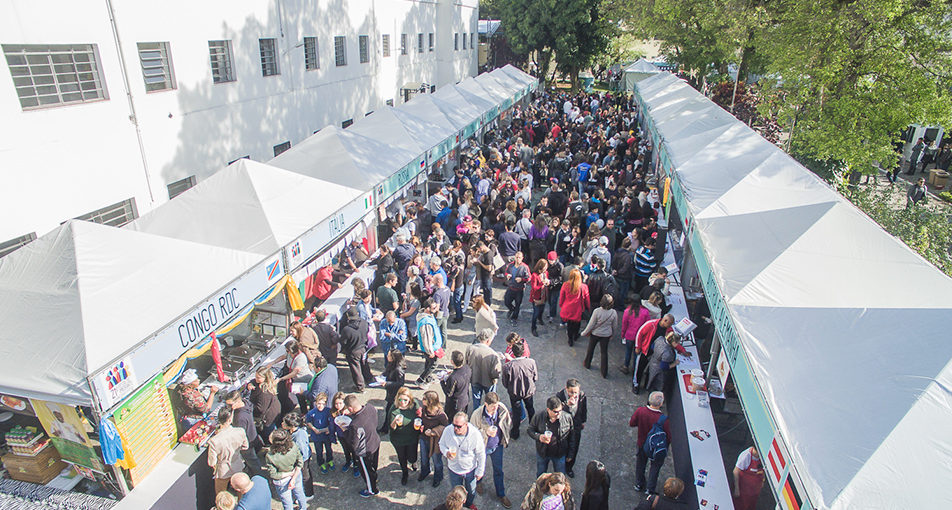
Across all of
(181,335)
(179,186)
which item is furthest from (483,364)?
(179,186)

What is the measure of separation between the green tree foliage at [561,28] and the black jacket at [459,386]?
31.6m

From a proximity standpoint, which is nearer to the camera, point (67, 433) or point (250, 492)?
point (250, 492)

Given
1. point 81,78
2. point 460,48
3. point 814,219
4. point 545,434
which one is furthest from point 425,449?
point 460,48

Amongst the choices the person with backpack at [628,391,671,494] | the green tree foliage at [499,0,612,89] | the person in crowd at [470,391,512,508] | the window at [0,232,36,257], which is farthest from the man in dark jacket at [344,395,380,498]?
the green tree foliage at [499,0,612,89]

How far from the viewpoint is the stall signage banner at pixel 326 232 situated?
767 cm

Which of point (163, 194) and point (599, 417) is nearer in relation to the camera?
point (599, 417)

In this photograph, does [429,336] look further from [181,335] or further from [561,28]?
[561,28]

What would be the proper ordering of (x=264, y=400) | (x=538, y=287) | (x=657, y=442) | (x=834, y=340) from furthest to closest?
1. (x=538, y=287)
2. (x=264, y=400)
3. (x=657, y=442)
4. (x=834, y=340)

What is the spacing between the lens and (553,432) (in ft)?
17.6

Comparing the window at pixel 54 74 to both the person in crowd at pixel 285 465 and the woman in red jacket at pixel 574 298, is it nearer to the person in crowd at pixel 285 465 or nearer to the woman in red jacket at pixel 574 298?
the person in crowd at pixel 285 465

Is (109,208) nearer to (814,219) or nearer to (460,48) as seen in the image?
(814,219)

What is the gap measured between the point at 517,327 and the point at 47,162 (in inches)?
300

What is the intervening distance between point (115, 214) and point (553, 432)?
8540mm

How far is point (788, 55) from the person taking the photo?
1180 centimetres
